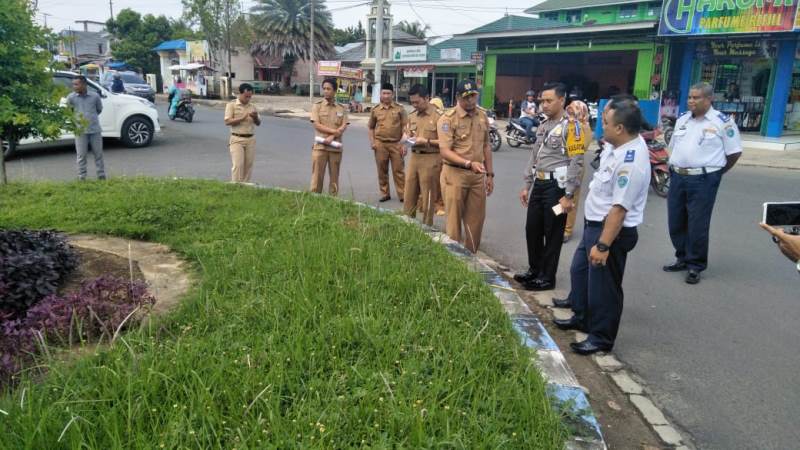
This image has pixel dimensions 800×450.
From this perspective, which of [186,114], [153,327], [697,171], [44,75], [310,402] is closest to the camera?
[310,402]

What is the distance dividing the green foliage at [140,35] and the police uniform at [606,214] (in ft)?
174

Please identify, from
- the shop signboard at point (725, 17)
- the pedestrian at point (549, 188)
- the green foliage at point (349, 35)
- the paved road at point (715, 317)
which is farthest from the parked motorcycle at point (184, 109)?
the green foliage at point (349, 35)

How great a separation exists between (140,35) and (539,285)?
57352 millimetres

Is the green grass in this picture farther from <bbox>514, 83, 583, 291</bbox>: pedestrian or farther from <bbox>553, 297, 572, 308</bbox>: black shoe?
<bbox>514, 83, 583, 291</bbox>: pedestrian

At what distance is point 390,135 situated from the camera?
26.9ft

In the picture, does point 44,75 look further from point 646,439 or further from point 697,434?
point 697,434

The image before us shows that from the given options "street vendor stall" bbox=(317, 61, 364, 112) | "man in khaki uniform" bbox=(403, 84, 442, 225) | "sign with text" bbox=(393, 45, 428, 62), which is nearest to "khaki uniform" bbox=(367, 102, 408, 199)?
"man in khaki uniform" bbox=(403, 84, 442, 225)

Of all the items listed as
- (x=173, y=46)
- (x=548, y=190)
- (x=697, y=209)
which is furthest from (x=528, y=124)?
(x=173, y=46)

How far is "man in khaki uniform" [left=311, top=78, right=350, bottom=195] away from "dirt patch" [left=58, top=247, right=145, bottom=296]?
358 cm

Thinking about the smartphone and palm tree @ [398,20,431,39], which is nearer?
the smartphone

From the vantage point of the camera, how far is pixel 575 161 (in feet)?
15.5

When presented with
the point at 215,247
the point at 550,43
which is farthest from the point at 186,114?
the point at 215,247

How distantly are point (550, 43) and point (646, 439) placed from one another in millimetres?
21568

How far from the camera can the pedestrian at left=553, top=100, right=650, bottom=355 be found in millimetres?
3672
